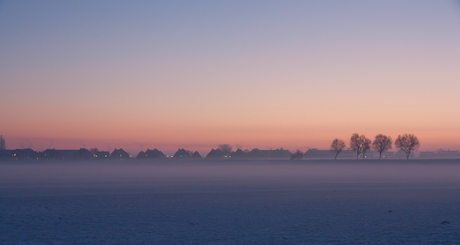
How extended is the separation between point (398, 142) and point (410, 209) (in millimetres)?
148990

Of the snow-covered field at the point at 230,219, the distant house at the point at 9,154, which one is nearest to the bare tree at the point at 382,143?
the snow-covered field at the point at 230,219

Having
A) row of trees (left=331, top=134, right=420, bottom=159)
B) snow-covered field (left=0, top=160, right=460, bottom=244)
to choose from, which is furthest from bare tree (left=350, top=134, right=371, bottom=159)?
snow-covered field (left=0, top=160, right=460, bottom=244)

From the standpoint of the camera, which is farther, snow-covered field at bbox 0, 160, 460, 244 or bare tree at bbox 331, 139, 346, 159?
bare tree at bbox 331, 139, 346, 159

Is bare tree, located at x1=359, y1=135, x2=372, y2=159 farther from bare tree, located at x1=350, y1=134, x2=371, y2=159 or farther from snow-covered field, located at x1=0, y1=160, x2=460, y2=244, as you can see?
snow-covered field, located at x1=0, y1=160, x2=460, y2=244

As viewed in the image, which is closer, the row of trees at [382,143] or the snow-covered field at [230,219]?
the snow-covered field at [230,219]

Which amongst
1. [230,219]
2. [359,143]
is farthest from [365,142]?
[230,219]

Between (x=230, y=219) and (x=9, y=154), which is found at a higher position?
(x=9, y=154)

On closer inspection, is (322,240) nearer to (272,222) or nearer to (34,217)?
(272,222)

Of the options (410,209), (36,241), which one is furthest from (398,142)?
(36,241)

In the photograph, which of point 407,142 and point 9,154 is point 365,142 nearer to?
point 407,142

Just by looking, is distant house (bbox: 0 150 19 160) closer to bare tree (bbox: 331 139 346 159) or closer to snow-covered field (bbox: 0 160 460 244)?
bare tree (bbox: 331 139 346 159)

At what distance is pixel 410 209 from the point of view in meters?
15.7

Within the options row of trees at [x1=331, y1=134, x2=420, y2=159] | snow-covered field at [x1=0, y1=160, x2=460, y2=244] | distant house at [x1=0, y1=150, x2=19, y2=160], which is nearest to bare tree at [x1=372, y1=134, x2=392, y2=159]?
row of trees at [x1=331, y1=134, x2=420, y2=159]

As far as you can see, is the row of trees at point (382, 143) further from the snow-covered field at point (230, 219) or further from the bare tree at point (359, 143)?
the snow-covered field at point (230, 219)
